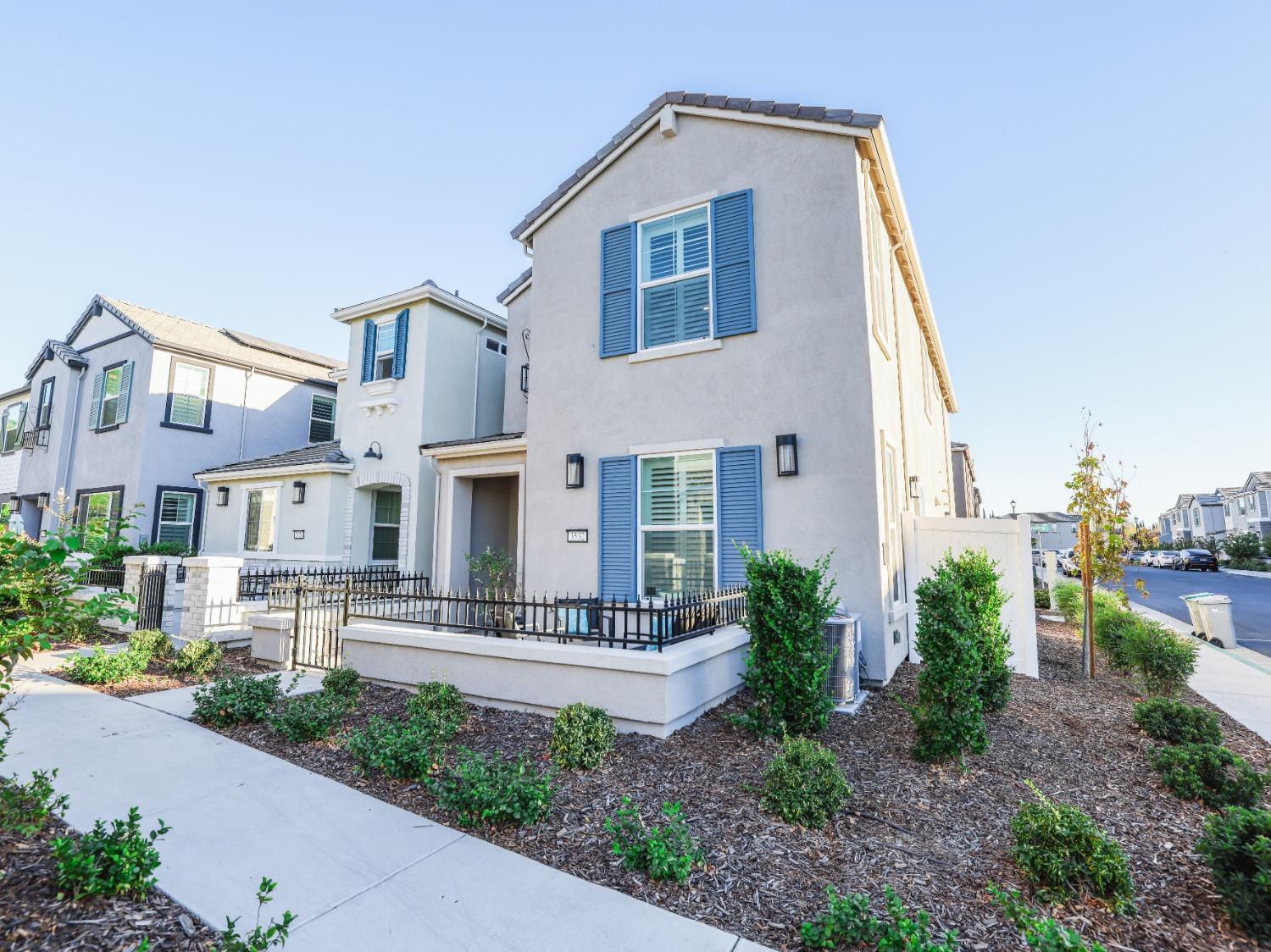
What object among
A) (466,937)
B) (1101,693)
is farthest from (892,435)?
(466,937)

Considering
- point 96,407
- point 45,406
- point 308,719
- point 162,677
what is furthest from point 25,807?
point 45,406

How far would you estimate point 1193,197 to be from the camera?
10742 mm

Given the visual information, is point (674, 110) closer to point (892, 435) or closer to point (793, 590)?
point (892, 435)

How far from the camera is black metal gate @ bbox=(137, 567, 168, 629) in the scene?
9.15m

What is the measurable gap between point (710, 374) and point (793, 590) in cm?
358

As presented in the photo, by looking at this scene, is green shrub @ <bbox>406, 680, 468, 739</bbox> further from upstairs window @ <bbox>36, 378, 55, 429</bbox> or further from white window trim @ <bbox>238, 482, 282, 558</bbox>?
upstairs window @ <bbox>36, 378, 55, 429</bbox>

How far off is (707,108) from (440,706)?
8143mm

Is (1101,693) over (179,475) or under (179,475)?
under

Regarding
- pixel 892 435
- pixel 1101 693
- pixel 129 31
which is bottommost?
pixel 1101 693

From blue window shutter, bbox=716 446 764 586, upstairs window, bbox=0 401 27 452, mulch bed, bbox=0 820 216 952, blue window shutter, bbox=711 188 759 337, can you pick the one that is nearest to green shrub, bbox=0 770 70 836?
mulch bed, bbox=0 820 216 952

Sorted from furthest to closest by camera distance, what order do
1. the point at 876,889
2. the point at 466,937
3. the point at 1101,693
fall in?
1. the point at 1101,693
2. the point at 876,889
3. the point at 466,937

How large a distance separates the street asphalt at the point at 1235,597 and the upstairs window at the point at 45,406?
31707 millimetres

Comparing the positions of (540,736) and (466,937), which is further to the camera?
(540,736)

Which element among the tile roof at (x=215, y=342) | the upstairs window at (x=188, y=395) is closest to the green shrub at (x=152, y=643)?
the upstairs window at (x=188, y=395)
